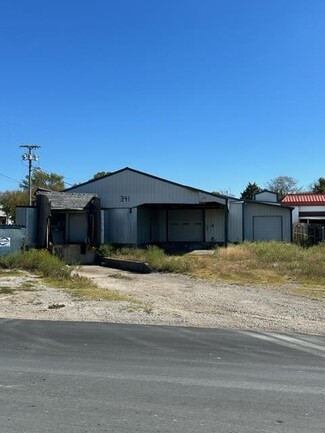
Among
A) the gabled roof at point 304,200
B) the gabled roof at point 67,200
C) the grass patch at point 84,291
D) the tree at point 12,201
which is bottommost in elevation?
the grass patch at point 84,291

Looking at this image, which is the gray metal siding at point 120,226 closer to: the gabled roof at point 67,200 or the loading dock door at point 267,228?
the gabled roof at point 67,200

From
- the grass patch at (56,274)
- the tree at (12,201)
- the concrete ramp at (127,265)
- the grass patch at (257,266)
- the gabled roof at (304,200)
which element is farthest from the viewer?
the tree at (12,201)

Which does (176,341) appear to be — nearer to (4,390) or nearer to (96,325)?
(96,325)

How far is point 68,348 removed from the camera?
7789 mm

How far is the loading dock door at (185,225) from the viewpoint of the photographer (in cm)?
4147

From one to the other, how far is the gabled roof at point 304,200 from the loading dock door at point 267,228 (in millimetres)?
17214

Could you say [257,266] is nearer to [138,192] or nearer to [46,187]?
[138,192]

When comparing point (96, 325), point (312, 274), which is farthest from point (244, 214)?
point (96, 325)

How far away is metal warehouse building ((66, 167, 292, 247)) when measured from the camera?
116 feet

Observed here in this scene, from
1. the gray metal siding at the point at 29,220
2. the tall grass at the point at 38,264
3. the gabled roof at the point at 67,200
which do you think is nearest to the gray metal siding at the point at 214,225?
the gabled roof at the point at 67,200

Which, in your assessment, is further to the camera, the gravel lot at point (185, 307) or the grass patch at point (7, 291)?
the grass patch at point (7, 291)

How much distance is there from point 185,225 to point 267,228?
7.16m

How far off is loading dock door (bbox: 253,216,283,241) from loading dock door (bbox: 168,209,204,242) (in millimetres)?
4859

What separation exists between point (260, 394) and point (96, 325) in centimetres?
489
